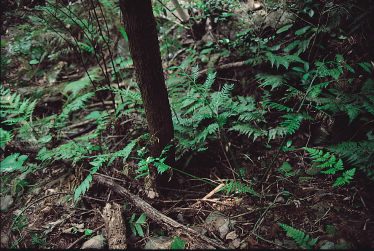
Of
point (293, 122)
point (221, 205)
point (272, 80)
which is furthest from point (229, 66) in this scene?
point (221, 205)

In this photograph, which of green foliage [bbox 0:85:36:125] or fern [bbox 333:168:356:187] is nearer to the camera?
fern [bbox 333:168:356:187]

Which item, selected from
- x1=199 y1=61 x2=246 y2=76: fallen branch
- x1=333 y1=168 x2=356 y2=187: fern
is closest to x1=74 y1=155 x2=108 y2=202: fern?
x1=199 y1=61 x2=246 y2=76: fallen branch

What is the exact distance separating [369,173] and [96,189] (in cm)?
248

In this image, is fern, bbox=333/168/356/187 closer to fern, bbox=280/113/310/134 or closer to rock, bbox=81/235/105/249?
fern, bbox=280/113/310/134

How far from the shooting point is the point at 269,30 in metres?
3.20

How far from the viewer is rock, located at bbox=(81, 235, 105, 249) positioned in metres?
2.12

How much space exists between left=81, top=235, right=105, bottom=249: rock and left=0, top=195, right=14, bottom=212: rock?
1.26 meters

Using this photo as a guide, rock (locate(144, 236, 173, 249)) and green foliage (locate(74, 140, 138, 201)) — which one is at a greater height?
green foliage (locate(74, 140, 138, 201))

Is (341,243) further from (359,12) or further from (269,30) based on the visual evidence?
(269,30)

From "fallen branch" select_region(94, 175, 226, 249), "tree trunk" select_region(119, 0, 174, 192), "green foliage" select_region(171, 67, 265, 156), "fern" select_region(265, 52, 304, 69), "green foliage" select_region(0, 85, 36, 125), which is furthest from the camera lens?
"green foliage" select_region(0, 85, 36, 125)

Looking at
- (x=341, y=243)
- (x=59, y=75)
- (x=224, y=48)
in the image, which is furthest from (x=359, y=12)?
(x=59, y=75)

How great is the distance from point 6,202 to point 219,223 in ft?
7.79

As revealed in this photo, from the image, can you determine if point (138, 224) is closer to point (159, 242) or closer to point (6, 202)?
point (159, 242)

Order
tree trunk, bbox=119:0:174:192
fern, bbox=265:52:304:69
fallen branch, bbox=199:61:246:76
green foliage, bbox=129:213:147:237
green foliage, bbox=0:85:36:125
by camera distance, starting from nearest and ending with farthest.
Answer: tree trunk, bbox=119:0:174:192 < green foliage, bbox=129:213:147:237 < fern, bbox=265:52:304:69 < green foliage, bbox=0:85:36:125 < fallen branch, bbox=199:61:246:76
